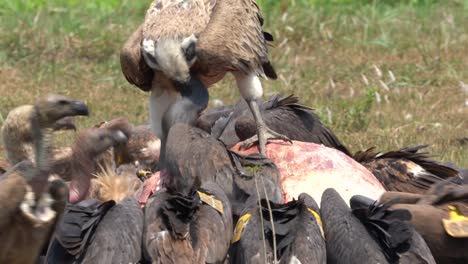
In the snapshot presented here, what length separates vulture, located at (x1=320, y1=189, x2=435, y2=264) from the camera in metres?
5.18

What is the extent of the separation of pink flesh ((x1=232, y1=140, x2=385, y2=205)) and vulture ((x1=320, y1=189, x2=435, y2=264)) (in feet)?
2.10

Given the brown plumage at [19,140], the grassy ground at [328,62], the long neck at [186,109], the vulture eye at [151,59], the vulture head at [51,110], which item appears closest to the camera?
the vulture head at [51,110]

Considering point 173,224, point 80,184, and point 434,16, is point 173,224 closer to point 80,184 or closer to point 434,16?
point 80,184

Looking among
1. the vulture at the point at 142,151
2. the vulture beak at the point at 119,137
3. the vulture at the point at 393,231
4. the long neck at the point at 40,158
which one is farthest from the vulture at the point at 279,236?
the vulture at the point at 142,151

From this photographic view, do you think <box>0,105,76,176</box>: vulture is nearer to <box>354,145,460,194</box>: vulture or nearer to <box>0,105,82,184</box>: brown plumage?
<box>0,105,82,184</box>: brown plumage

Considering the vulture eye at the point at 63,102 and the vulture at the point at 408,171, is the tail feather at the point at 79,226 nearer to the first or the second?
the vulture eye at the point at 63,102

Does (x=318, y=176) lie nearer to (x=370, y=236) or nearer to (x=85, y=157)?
(x=370, y=236)

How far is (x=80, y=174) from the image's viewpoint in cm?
580

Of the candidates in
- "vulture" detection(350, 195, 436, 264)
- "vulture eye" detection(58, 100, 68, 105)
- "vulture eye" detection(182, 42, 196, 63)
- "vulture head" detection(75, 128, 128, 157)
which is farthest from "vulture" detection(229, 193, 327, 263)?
"vulture eye" detection(182, 42, 196, 63)

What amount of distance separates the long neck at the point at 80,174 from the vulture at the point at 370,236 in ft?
3.52

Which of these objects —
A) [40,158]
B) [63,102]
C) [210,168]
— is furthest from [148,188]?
[40,158]

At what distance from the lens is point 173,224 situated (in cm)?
523

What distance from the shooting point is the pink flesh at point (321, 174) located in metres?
6.18

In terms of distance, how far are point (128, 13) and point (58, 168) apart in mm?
5889
